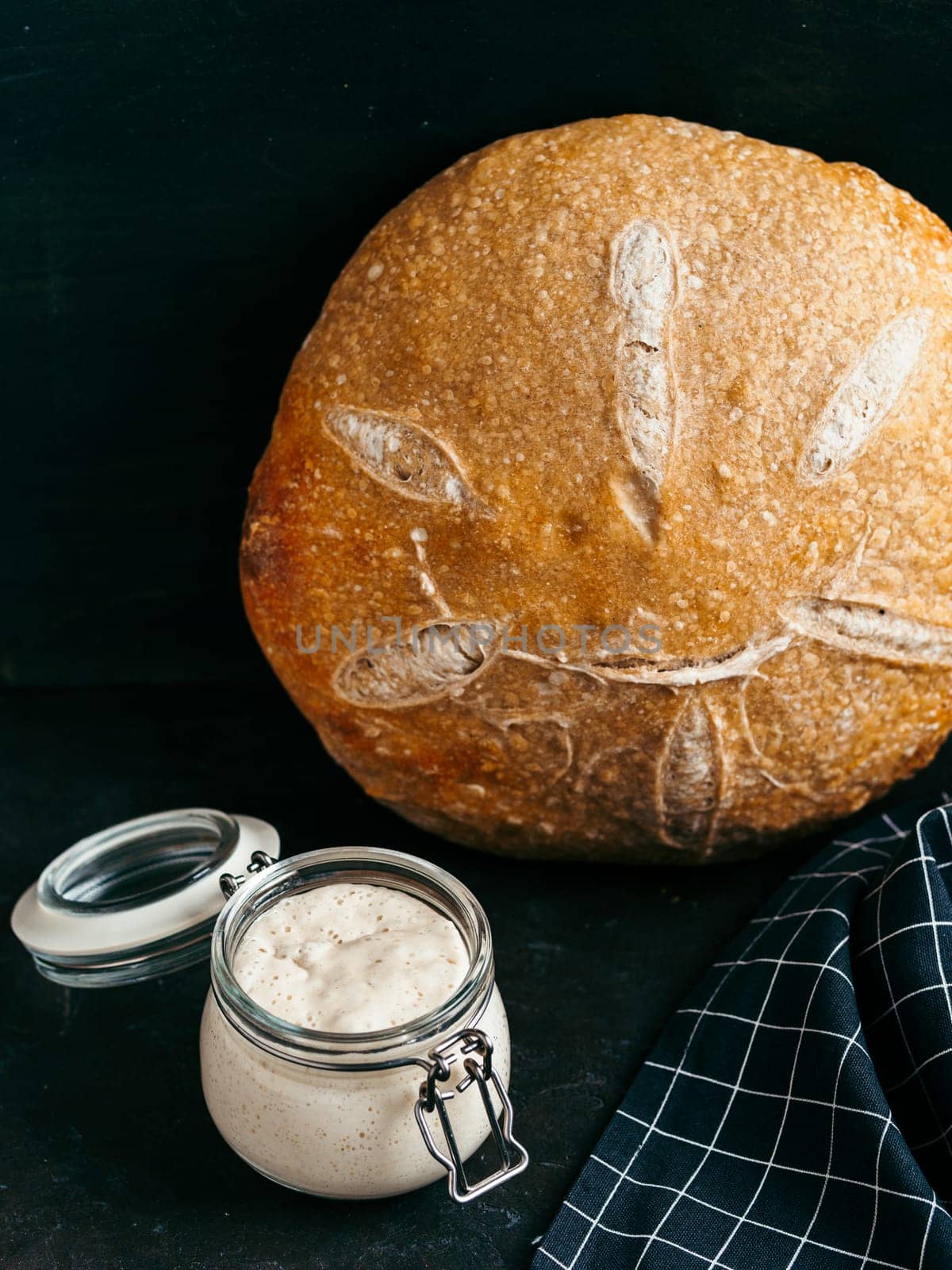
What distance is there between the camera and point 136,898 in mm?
901

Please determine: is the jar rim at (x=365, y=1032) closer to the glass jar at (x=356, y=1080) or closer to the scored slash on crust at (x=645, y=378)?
the glass jar at (x=356, y=1080)

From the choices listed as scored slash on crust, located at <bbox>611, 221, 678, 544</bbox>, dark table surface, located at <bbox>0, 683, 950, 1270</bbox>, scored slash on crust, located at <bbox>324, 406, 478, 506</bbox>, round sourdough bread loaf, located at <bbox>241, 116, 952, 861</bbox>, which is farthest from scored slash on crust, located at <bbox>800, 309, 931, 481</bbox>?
dark table surface, located at <bbox>0, 683, 950, 1270</bbox>

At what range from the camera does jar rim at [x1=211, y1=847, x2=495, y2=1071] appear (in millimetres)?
738

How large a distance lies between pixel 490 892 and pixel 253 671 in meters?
0.48

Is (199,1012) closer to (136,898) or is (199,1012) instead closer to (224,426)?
(136,898)

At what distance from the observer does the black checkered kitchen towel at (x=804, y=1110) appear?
0.79 metres

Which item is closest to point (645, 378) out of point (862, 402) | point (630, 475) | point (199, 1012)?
point (630, 475)

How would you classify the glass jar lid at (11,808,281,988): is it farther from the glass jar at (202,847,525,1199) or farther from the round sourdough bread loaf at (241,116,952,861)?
the round sourdough bread loaf at (241,116,952,861)

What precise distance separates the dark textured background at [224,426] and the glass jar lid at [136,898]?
4.4 inches

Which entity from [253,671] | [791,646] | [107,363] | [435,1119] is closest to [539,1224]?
[435,1119]

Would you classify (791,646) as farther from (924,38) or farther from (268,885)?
(924,38)

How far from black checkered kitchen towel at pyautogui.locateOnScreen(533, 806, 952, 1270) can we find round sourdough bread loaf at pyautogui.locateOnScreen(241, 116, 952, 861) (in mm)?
159

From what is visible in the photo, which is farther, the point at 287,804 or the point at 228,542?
the point at 228,542

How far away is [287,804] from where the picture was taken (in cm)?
125
